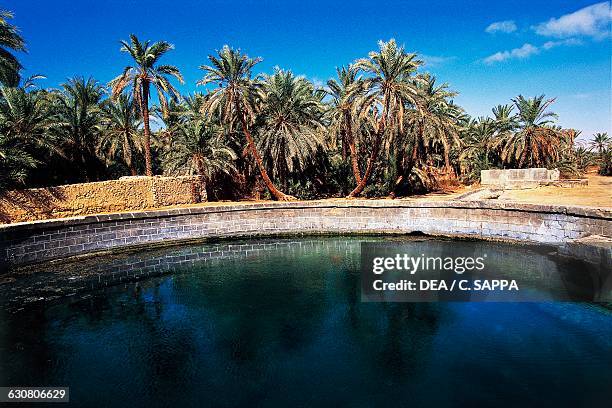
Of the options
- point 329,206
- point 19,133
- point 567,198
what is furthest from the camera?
point 329,206

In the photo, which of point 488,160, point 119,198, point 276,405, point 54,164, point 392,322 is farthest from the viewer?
point 488,160

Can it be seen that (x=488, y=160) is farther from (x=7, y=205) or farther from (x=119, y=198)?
(x=7, y=205)

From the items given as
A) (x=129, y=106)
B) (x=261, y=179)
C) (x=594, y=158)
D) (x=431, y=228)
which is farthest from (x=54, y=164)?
(x=594, y=158)

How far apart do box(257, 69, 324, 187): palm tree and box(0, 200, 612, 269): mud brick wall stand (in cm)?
455

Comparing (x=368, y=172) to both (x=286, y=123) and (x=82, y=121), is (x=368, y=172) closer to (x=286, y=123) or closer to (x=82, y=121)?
(x=286, y=123)

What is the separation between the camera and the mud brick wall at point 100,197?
1677 cm

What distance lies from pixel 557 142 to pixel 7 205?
33.0 meters

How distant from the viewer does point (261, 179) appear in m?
25.7

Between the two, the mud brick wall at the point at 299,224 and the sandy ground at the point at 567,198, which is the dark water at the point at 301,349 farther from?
the sandy ground at the point at 567,198

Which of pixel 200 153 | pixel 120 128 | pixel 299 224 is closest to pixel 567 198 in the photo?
pixel 299 224

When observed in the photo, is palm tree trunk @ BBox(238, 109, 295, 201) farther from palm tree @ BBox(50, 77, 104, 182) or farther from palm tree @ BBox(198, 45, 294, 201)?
palm tree @ BBox(50, 77, 104, 182)

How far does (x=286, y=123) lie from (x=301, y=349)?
17336mm

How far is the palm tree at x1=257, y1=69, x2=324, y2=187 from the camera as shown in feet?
74.8

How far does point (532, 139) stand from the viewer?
27656 mm
